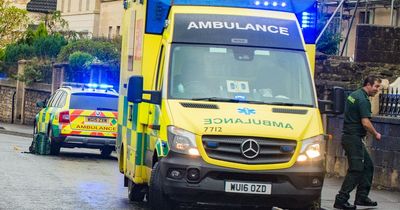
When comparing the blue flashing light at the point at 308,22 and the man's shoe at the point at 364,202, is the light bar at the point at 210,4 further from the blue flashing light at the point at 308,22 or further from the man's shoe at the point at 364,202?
the man's shoe at the point at 364,202

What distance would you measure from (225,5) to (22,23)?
47.4 m

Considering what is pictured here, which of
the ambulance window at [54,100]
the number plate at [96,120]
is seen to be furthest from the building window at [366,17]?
the number plate at [96,120]

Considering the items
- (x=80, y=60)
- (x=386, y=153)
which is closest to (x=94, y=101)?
(x=386, y=153)

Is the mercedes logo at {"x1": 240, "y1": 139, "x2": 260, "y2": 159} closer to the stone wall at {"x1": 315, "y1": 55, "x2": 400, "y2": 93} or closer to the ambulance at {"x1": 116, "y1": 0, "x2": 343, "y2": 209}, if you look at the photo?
the ambulance at {"x1": 116, "y1": 0, "x2": 343, "y2": 209}

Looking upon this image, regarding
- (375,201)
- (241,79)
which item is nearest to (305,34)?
(241,79)

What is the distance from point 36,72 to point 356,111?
1317 inches

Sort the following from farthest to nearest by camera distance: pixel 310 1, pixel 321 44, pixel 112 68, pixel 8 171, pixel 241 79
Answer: pixel 112 68 < pixel 321 44 < pixel 8 171 < pixel 310 1 < pixel 241 79

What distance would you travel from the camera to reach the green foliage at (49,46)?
157 ft

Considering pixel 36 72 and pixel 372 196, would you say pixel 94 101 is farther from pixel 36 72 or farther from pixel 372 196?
pixel 36 72

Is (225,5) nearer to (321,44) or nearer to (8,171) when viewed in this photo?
(8,171)

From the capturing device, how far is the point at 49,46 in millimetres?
48312

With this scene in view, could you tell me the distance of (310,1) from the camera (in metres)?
13.0

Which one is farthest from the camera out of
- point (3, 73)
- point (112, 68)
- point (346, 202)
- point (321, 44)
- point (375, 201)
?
point (3, 73)

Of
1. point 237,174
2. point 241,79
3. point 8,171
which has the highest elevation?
point 241,79
